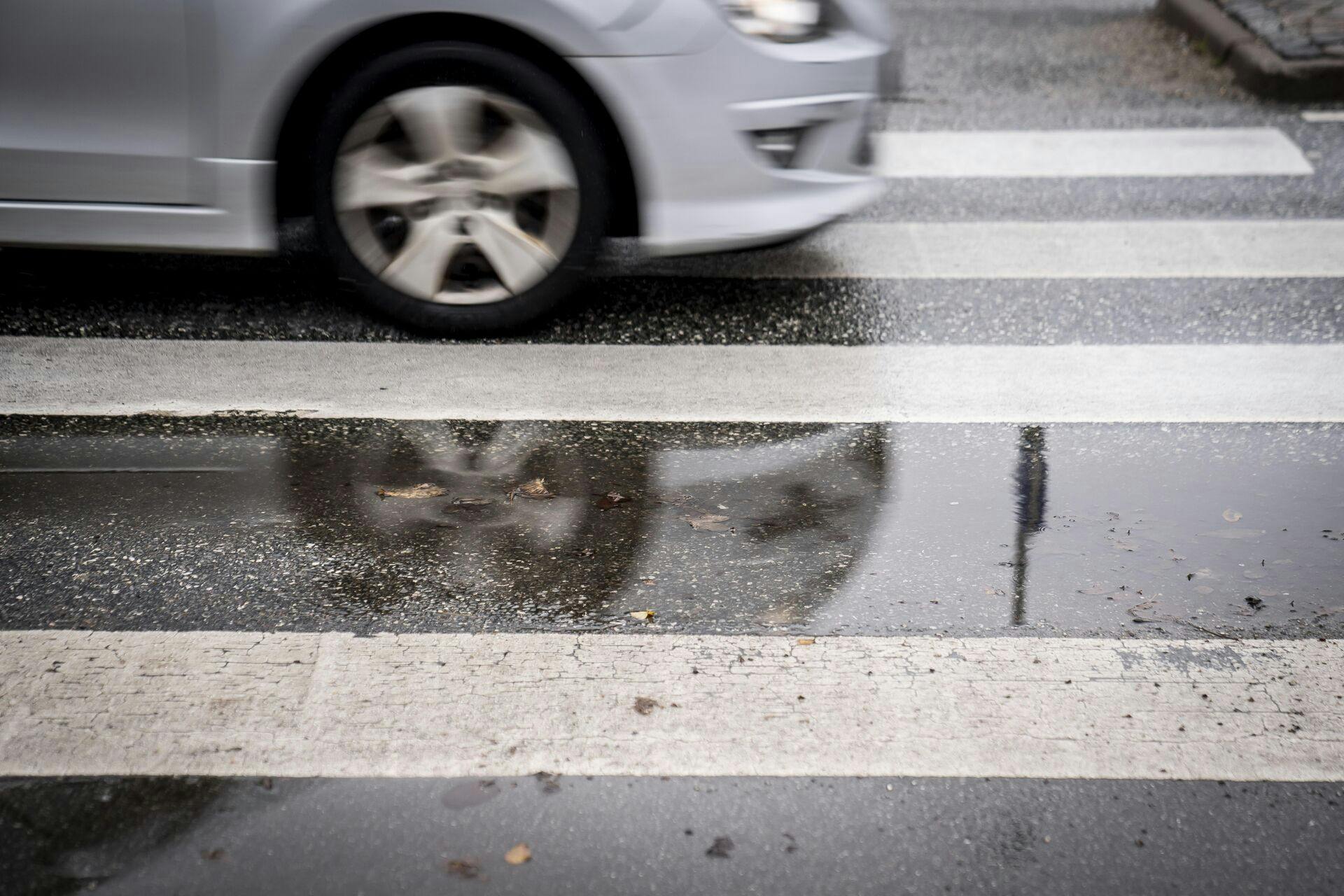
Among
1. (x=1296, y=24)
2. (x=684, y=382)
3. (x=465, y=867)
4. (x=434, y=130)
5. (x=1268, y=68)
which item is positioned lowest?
(x=465, y=867)

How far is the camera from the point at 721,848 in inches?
84.0

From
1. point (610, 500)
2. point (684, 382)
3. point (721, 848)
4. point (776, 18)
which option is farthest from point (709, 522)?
point (776, 18)

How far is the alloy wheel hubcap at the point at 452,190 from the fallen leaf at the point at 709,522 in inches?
51.1

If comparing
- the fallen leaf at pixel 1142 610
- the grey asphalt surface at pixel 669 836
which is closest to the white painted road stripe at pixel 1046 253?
the fallen leaf at pixel 1142 610

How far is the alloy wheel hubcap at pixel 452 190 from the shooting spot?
13.0 ft

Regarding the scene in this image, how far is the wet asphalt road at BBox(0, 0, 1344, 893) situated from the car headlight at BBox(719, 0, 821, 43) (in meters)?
0.94

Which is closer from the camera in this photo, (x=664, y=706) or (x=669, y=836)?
(x=669, y=836)

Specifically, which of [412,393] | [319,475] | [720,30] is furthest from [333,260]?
[720,30]

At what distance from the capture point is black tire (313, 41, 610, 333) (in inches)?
154

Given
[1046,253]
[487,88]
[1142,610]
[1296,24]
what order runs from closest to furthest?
[1142,610]
[487,88]
[1046,253]
[1296,24]

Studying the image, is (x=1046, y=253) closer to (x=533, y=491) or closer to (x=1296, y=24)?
(x=533, y=491)

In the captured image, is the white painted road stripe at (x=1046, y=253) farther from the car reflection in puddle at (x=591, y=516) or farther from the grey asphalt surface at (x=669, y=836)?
the grey asphalt surface at (x=669, y=836)

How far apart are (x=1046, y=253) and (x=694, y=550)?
2.61 meters

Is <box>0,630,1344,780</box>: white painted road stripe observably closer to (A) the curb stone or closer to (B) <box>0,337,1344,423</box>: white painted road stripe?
(B) <box>0,337,1344,423</box>: white painted road stripe
